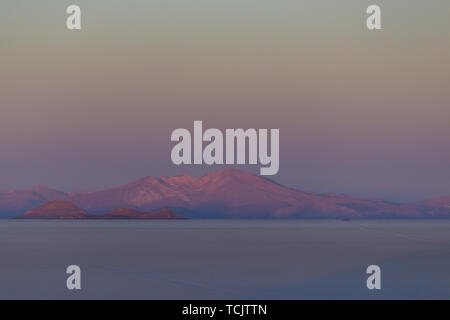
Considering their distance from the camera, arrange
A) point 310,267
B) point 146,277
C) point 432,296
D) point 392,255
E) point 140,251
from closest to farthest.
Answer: point 432,296, point 146,277, point 310,267, point 392,255, point 140,251

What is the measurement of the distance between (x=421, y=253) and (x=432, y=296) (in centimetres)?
2392

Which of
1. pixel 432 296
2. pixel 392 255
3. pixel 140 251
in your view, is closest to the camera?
pixel 432 296

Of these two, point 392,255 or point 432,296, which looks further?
point 392,255
